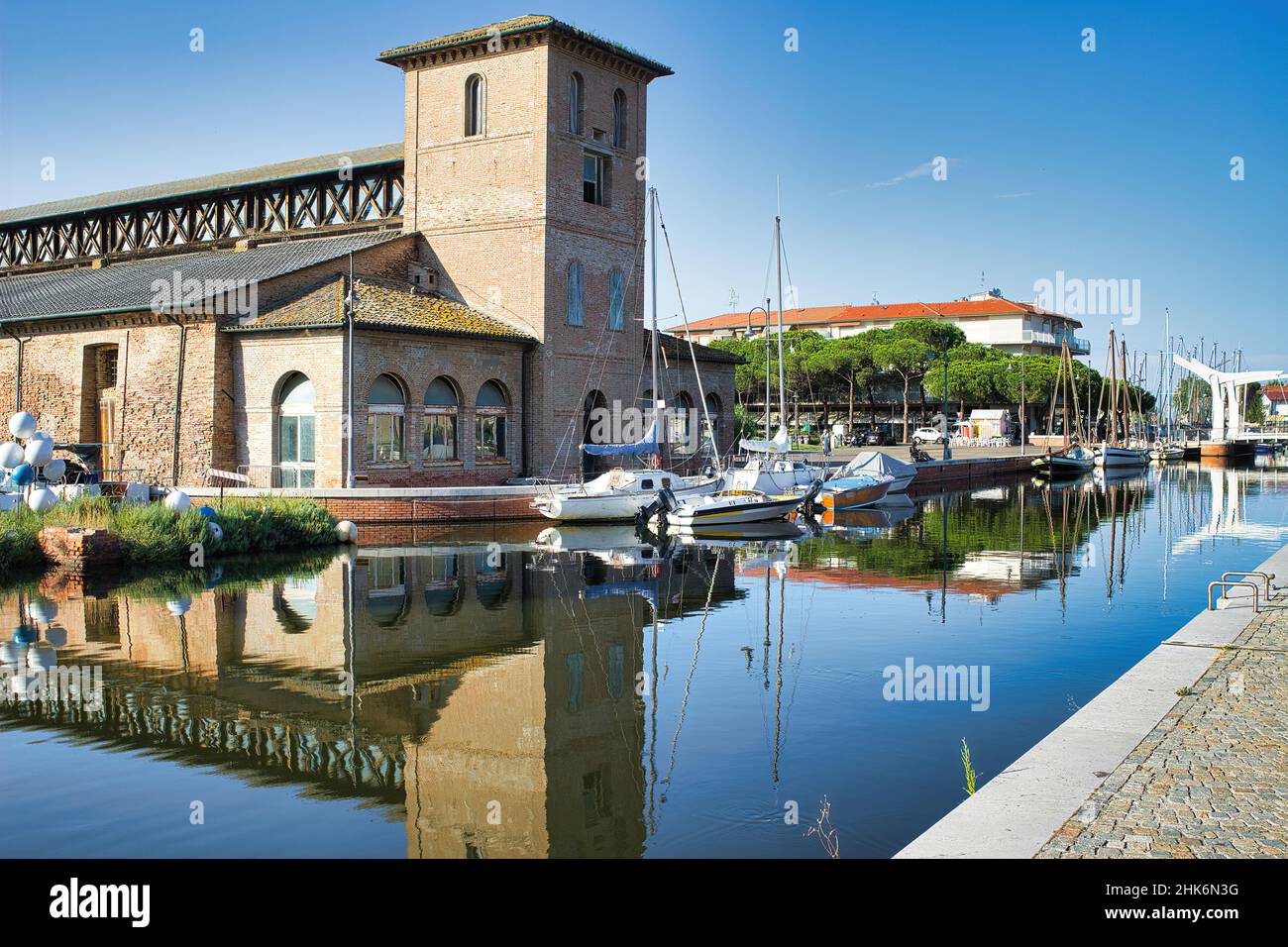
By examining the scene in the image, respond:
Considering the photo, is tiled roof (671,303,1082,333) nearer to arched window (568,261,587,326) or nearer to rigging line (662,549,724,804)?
arched window (568,261,587,326)

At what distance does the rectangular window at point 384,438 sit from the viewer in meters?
36.8

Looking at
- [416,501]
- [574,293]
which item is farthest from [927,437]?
[416,501]

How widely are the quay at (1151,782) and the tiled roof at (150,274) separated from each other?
111 feet

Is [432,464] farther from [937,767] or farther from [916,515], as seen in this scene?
[937,767]

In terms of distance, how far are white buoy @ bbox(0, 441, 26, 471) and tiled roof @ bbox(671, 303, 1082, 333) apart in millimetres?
108439

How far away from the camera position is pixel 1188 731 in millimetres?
9445

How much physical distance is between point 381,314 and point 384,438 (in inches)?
161

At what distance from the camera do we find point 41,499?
25.7m

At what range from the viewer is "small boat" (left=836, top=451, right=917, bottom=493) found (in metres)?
46.9

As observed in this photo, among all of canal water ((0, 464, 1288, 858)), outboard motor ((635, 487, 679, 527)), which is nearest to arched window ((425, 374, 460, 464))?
outboard motor ((635, 487, 679, 527))

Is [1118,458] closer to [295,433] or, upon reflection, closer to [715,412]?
Result: [715,412]

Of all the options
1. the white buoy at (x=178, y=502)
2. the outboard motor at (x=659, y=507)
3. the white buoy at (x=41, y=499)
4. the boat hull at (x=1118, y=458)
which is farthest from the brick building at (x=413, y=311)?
the boat hull at (x=1118, y=458)
